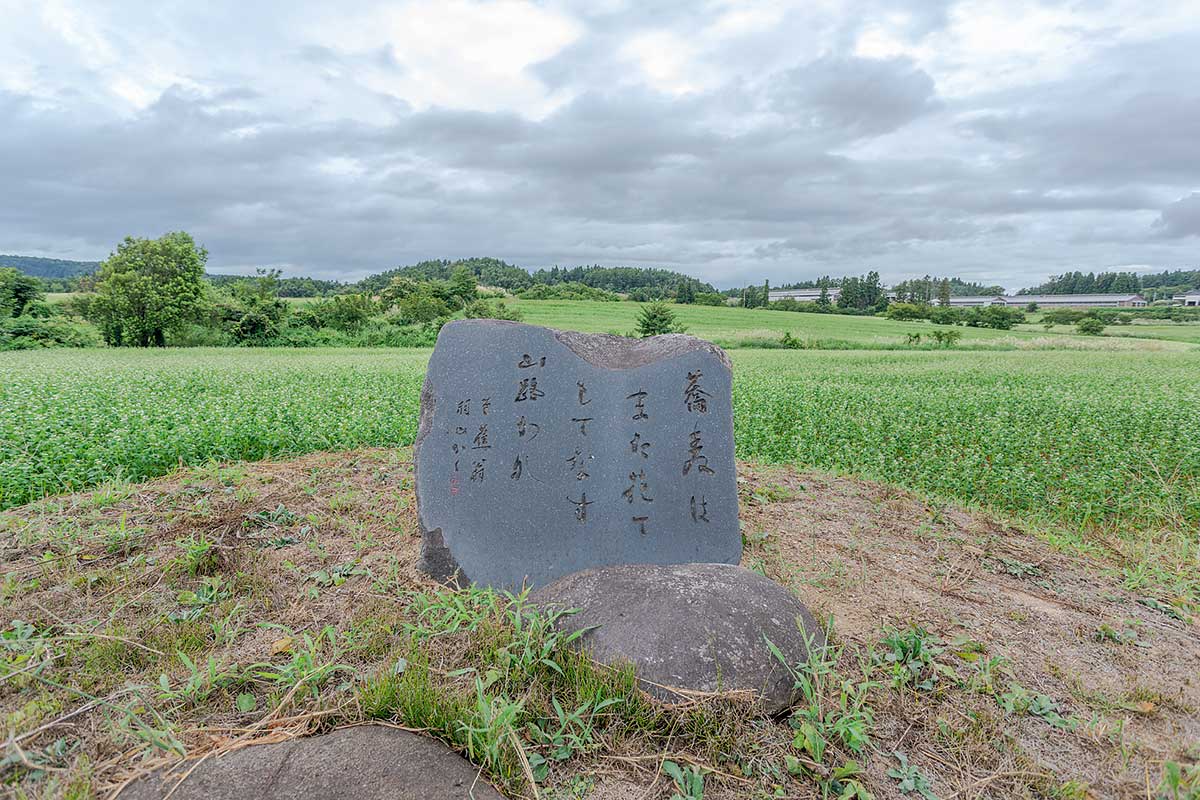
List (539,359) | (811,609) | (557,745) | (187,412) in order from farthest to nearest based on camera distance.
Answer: (187,412)
(539,359)
(811,609)
(557,745)

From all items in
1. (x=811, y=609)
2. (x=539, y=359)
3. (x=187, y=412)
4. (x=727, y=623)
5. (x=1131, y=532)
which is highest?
(x=539, y=359)

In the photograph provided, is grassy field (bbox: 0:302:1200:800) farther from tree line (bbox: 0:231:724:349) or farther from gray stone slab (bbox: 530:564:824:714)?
tree line (bbox: 0:231:724:349)

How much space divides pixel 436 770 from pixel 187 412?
672cm

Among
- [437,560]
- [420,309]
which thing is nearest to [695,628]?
[437,560]

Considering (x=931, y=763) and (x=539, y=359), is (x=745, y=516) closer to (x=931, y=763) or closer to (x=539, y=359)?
(x=539, y=359)

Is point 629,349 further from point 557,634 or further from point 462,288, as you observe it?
point 462,288

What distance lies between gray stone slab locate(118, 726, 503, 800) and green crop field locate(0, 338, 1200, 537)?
395 centimetres

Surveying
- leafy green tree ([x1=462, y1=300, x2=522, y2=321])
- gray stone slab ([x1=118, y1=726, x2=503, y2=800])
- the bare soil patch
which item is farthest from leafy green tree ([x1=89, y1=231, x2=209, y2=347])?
gray stone slab ([x1=118, y1=726, x2=503, y2=800])

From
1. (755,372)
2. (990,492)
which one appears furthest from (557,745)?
(755,372)

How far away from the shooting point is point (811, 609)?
3.40 m

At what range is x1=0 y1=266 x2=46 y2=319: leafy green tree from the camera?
882 inches

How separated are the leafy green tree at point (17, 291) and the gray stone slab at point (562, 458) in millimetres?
27887

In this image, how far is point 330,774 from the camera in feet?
6.81

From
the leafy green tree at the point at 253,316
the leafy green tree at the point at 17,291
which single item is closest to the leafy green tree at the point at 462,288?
the leafy green tree at the point at 253,316
